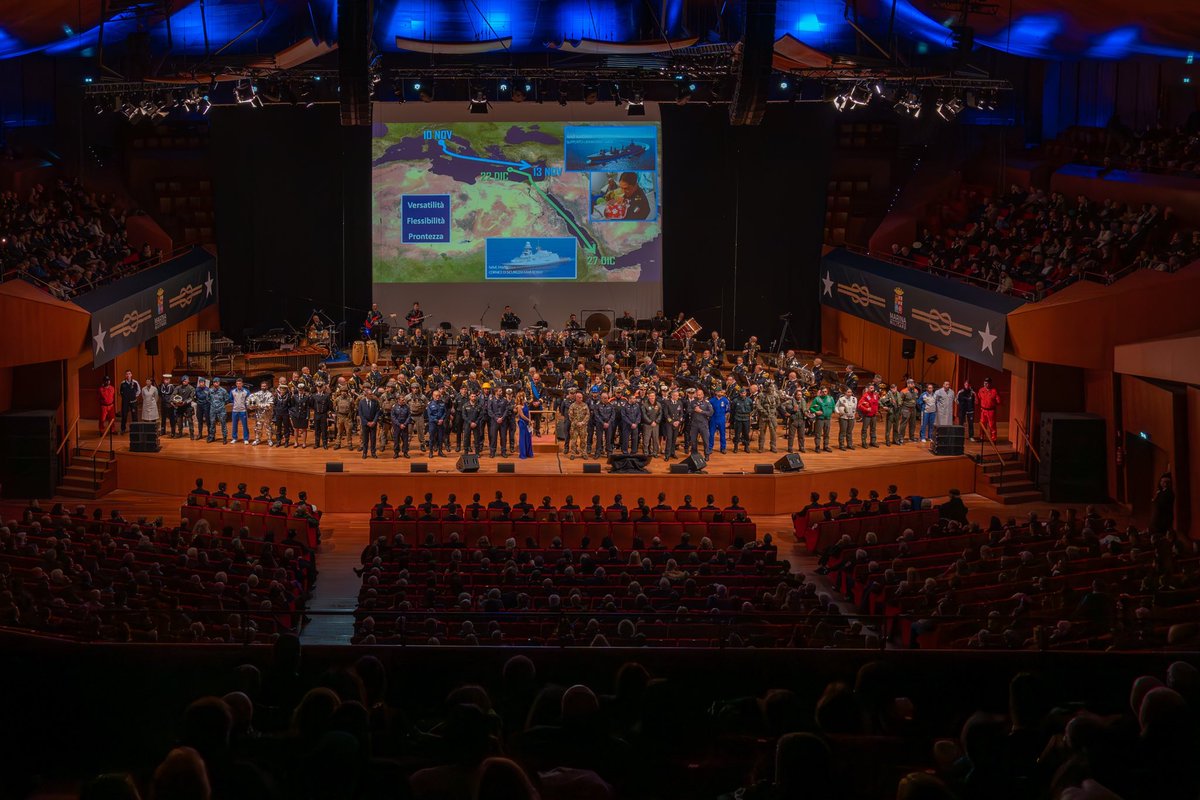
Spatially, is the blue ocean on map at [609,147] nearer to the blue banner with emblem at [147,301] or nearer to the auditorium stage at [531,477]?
the blue banner with emblem at [147,301]

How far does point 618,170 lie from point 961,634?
63.2 ft

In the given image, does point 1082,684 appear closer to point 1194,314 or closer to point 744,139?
point 1194,314

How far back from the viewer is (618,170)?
2956cm

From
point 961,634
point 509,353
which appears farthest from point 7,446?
point 961,634

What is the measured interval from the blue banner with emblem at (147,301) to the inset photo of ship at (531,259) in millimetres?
6549

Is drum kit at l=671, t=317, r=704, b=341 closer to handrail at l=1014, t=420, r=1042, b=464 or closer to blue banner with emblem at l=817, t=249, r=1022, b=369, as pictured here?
blue banner with emblem at l=817, t=249, r=1022, b=369

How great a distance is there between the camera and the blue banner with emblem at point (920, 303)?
2302cm

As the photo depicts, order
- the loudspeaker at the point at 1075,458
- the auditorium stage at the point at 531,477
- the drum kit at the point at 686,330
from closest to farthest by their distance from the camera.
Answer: the auditorium stage at the point at 531,477 → the loudspeaker at the point at 1075,458 → the drum kit at the point at 686,330

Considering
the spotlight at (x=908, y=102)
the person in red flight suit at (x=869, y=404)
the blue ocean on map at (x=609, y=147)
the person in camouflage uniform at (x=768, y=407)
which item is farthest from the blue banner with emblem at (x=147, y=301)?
the spotlight at (x=908, y=102)

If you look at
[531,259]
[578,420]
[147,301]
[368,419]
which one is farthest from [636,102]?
[147,301]

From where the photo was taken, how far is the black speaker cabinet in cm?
2133

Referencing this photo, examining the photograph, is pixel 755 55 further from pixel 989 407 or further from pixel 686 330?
pixel 686 330

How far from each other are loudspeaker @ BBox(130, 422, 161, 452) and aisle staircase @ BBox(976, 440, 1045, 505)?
1447 centimetres

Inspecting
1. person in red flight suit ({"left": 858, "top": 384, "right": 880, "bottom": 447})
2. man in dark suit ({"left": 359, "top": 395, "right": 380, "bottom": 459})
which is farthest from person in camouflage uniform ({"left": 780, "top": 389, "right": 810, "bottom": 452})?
man in dark suit ({"left": 359, "top": 395, "right": 380, "bottom": 459})
